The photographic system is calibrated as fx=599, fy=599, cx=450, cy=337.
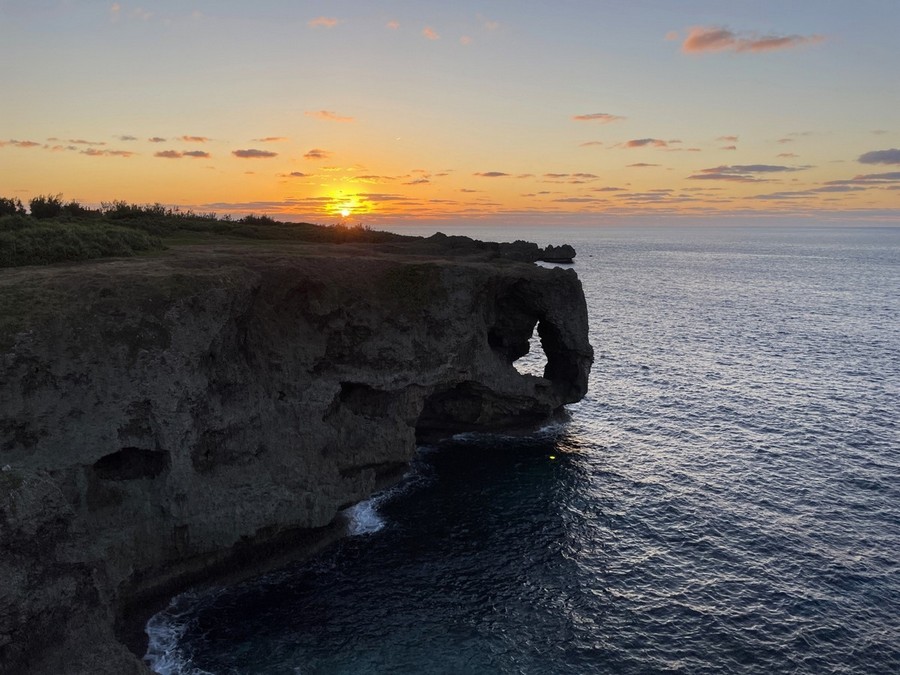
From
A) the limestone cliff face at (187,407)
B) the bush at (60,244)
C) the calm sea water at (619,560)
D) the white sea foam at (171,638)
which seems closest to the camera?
the limestone cliff face at (187,407)

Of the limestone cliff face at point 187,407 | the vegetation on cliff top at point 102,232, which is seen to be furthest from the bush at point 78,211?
the limestone cliff face at point 187,407

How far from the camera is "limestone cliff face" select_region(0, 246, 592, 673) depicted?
2152cm

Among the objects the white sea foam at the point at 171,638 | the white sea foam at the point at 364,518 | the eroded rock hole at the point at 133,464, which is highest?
the eroded rock hole at the point at 133,464

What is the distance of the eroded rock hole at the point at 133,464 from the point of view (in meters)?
29.3

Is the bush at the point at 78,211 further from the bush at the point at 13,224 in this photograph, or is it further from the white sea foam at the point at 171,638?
Answer: the white sea foam at the point at 171,638

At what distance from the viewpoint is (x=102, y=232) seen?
41750 millimetres

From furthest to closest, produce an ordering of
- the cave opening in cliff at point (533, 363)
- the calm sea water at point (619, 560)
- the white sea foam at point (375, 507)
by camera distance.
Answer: the cave opening in cliff at point (533, 363)
the white sea foam at point (375, 507)
the calm sea water at point (619, 560)

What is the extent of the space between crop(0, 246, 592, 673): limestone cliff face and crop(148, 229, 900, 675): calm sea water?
13.4 feet

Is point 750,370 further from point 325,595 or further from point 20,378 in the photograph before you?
point 20,378

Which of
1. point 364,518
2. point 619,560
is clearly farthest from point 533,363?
point 619,560

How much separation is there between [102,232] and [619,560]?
1570 inches

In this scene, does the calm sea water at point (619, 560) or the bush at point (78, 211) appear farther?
the bush at point (78, 211)

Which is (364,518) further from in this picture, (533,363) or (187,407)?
(533,363)

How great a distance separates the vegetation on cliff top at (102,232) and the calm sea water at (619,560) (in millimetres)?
23665
